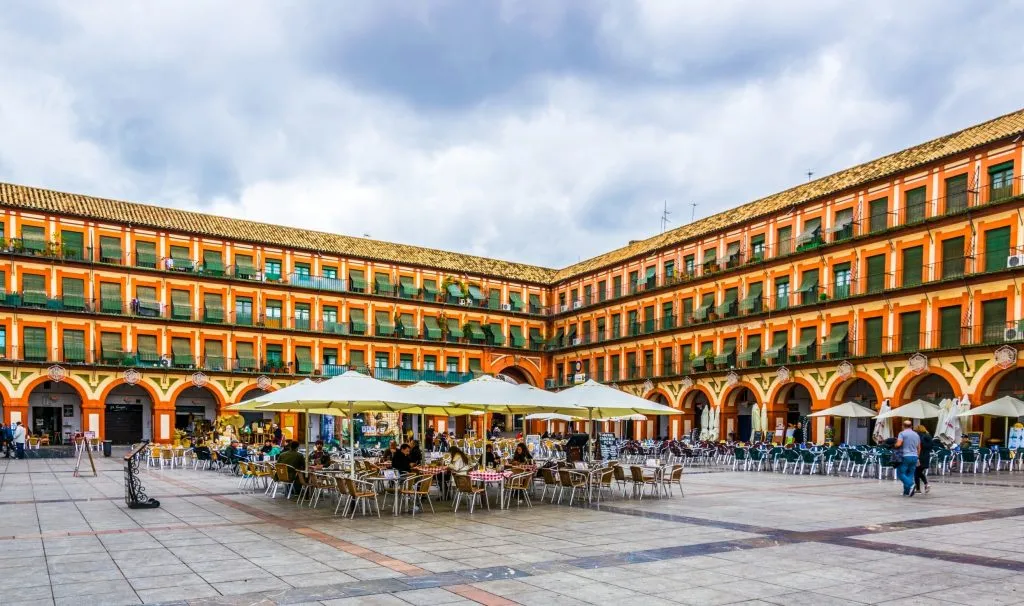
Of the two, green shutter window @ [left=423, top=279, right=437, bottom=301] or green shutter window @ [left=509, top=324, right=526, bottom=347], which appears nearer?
green shutter window @ [left=423, top=279, right=437, bottom=301]

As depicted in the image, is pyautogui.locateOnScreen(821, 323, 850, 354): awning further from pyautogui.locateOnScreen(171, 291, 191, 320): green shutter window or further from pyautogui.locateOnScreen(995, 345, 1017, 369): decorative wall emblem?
pyautogui.locateOnScreen(171, 291, 191, 320): green shutter window

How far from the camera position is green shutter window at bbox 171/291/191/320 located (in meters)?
41.7

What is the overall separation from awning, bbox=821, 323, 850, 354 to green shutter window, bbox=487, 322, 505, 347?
76.1 feet

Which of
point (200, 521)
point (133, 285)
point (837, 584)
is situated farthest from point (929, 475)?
point (133, 285)

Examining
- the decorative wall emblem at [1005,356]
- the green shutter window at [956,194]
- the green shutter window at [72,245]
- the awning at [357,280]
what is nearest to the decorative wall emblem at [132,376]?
the green shutter window at [72,245]

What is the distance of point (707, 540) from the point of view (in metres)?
11.0

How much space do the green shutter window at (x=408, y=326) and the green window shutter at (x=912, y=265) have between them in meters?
28.2

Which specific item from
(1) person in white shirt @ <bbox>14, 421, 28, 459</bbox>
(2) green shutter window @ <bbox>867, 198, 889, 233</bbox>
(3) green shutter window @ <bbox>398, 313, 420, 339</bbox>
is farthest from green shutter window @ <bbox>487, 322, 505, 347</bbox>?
(1) person in white shirt @ <bbox>14, 421, 28, 459</bbox>

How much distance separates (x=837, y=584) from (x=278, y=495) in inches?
472

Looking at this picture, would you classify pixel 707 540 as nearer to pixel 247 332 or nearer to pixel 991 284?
pixel 991 284

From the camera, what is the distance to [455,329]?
51281 mm

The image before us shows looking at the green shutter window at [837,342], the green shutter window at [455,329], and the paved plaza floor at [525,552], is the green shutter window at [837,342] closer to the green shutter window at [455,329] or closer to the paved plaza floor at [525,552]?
the paved plaza floor at [525,552]

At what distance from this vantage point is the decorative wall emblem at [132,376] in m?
39.6

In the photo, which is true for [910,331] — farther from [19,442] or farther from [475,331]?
[19,442]
